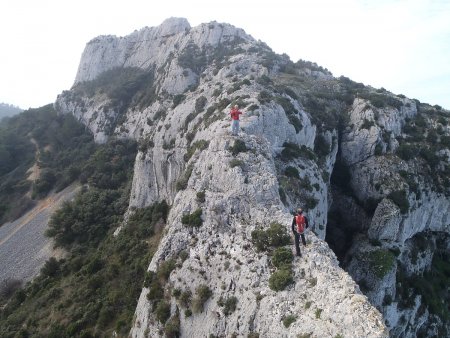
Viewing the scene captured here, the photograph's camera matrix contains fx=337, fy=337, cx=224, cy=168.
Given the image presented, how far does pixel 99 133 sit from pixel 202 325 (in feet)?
224

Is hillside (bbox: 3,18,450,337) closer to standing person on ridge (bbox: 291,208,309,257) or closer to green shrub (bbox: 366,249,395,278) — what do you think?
green shrub (bbox: 366,249,395,278)

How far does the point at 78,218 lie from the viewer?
5216 centimetres

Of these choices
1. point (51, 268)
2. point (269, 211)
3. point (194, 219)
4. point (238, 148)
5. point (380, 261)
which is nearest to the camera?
point (269, 211)

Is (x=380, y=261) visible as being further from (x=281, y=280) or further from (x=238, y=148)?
(x=281, y=280)

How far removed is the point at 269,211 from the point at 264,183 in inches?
117

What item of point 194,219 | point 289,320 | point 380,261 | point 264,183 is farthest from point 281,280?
point 380,261

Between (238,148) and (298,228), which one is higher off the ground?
(238,148)

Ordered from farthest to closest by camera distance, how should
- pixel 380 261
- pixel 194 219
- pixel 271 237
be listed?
pixel 380 261, pixel 194 219, pixel 271 237

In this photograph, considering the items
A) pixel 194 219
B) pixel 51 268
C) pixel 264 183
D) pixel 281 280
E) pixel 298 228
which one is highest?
pixel 264 183

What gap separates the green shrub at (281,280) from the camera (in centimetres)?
1883

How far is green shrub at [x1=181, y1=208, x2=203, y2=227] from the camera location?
26667mm

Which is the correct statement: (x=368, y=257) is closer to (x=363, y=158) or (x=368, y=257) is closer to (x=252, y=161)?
(x=363, y=158)

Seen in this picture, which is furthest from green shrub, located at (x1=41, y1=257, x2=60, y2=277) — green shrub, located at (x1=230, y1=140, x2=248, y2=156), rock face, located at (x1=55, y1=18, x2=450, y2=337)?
green shrub, located at (x1=230, y1=140, x2=248, y2=156)

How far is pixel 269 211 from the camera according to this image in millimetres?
24672
